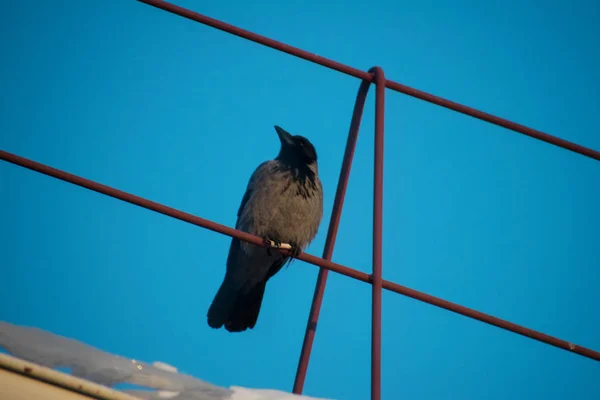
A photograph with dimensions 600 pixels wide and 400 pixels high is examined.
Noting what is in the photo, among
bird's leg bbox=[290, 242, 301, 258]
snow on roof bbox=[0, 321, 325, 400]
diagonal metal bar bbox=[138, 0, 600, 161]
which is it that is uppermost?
diagonal metal bar bbox=[138, 0, 600, 161]

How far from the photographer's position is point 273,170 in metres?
5.93

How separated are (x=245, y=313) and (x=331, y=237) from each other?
6.89ft

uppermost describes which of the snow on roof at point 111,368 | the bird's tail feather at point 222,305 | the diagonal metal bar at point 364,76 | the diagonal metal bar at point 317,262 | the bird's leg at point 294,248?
the diagonal metal bar at point 364,76

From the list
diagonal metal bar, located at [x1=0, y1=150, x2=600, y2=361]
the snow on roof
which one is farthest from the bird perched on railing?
the snow on roof

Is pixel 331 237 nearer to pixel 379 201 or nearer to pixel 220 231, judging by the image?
pixel 379 201

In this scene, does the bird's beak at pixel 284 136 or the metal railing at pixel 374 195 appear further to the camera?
→ the bird's beak at pixel 284 136

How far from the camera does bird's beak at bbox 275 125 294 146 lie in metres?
6.26

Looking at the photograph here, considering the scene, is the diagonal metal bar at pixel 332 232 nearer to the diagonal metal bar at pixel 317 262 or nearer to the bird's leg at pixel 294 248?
the diagonal metal bar at pixel 317 262

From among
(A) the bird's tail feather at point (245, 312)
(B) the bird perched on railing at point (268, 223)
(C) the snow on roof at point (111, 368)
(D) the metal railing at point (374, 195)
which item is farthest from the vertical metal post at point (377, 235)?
(A) the bird's tail feather at point (245, 312)

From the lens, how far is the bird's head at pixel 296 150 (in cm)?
613

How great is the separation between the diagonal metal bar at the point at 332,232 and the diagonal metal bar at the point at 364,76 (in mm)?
204

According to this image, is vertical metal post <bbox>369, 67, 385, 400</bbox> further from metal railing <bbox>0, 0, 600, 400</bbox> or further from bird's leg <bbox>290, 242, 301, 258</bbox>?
bird's leg <bbox>290, 242, 301, 258</bbox>

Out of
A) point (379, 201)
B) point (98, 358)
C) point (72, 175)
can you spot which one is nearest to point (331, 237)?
point (379, 201)

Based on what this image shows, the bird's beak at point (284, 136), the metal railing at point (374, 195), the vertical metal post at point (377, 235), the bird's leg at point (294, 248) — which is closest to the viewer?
the vertical metal post at point (377, 235)
